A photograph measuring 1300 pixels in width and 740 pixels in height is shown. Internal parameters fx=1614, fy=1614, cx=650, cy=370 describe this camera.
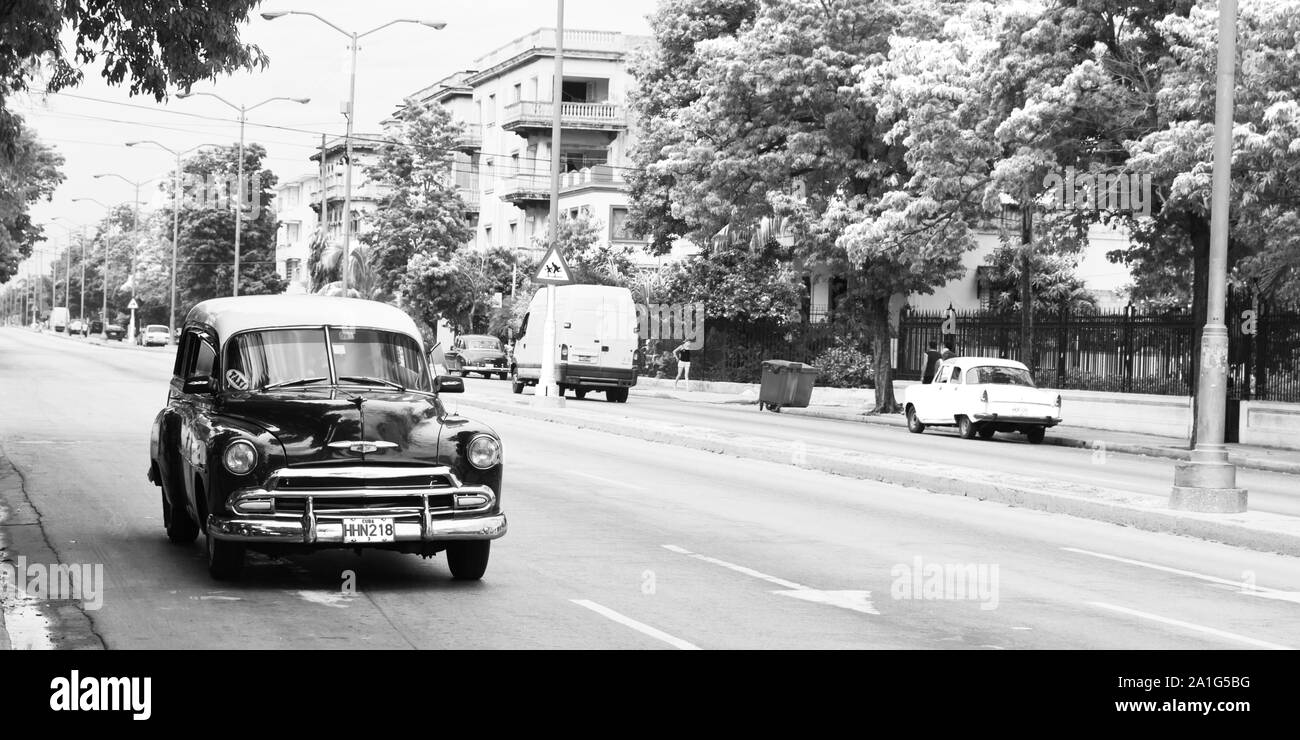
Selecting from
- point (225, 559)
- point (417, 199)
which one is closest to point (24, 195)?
point (417, 199)

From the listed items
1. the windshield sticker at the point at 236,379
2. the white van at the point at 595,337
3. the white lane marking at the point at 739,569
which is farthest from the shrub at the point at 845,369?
the windshield sticker at the point at 236,379

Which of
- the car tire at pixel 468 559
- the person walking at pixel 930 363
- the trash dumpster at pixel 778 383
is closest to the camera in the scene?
the car tire at pixel 468 559

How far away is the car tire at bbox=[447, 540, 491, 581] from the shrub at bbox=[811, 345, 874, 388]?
128ft

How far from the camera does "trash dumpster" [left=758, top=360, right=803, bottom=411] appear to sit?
42.3m

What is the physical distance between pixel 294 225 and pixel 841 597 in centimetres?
11521

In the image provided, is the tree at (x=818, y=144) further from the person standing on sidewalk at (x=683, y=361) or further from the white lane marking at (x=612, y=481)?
the white lane marking at (x=612, y=481)

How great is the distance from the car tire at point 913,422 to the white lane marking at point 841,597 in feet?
78.1

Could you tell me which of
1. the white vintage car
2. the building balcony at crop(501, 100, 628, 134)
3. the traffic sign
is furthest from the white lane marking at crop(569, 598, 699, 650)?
the building balcony at crop(501, 100, 628, 134)

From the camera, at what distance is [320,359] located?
11.8 metres

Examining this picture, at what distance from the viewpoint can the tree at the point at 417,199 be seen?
74.4 metres

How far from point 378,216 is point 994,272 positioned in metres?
32.5

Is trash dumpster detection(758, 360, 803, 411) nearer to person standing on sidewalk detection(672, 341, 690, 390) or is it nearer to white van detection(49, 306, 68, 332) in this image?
person standing on sidewalk detection(672, 341, 690, 390)
